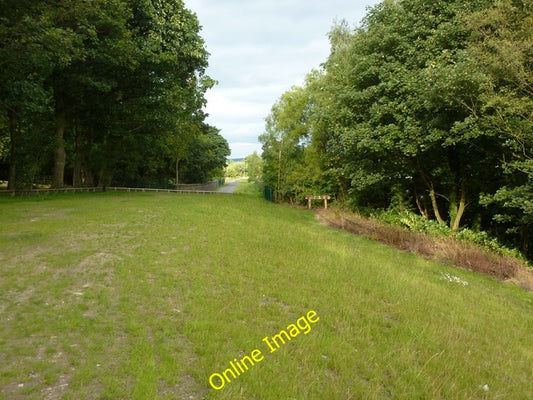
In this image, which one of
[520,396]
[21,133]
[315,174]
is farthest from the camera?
[315,174]

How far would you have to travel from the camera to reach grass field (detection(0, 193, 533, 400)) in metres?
3.78

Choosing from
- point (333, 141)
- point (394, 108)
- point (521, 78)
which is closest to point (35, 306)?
point (521, 78)

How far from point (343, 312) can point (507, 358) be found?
8.80 feet

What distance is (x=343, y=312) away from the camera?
6.03 meters

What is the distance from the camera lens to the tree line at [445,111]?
35.7 feet

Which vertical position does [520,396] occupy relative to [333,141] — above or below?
below

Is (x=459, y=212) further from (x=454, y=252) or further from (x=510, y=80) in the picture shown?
(x=510, y=80)

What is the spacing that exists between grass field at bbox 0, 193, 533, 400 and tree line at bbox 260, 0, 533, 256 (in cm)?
580

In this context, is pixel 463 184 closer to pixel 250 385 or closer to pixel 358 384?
pixel 358 384

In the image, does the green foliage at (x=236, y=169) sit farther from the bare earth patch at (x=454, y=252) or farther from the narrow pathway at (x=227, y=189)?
the bare earth patch at (x=454, y=252)

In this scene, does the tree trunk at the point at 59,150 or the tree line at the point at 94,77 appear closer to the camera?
the tree line at the point at 94,77

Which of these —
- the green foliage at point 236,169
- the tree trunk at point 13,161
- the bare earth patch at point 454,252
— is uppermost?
the green foliage at point 236,169

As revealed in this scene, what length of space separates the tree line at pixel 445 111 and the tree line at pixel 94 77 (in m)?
11.3
